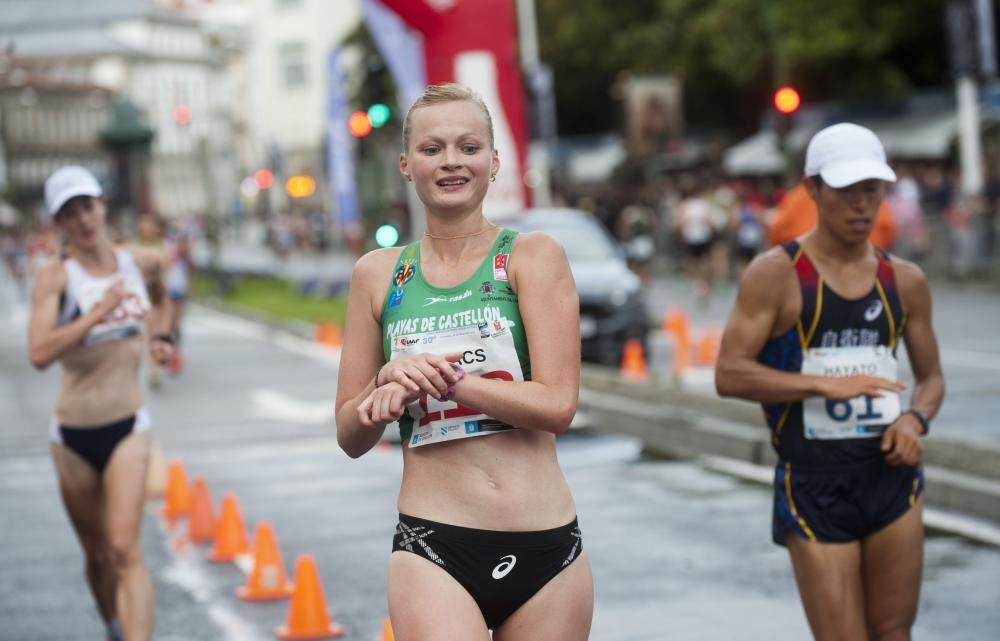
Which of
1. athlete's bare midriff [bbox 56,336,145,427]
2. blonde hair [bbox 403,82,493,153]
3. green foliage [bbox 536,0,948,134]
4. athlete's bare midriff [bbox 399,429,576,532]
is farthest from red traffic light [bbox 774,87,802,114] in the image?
athlete's bare midriff [bbox 399,429,576,532]

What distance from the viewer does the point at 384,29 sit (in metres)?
22.4

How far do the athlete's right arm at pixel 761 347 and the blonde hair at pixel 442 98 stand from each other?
1361mm

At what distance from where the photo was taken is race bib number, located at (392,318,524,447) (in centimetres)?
391

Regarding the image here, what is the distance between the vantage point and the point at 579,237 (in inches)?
796

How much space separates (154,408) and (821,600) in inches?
562

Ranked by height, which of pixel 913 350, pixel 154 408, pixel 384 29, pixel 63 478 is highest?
pixel 384 29

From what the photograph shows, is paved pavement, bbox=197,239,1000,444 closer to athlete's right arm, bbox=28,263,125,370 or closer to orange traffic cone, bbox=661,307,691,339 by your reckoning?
orange traffic cone, bbox=661,307,691,339

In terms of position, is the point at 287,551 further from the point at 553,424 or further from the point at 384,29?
the point at 384,29

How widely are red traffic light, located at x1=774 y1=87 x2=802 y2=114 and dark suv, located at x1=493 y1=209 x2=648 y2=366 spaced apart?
98.7 inches

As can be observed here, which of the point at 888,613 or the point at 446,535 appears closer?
the point at 446,535

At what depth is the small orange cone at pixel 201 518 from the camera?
10258 mm

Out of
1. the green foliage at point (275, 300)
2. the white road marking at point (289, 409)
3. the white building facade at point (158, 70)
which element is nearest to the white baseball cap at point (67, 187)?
the white road marking at point (289, 409)

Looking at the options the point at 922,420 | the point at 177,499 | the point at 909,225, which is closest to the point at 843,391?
the point at 922,420

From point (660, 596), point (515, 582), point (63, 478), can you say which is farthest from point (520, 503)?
point (660, 596)
